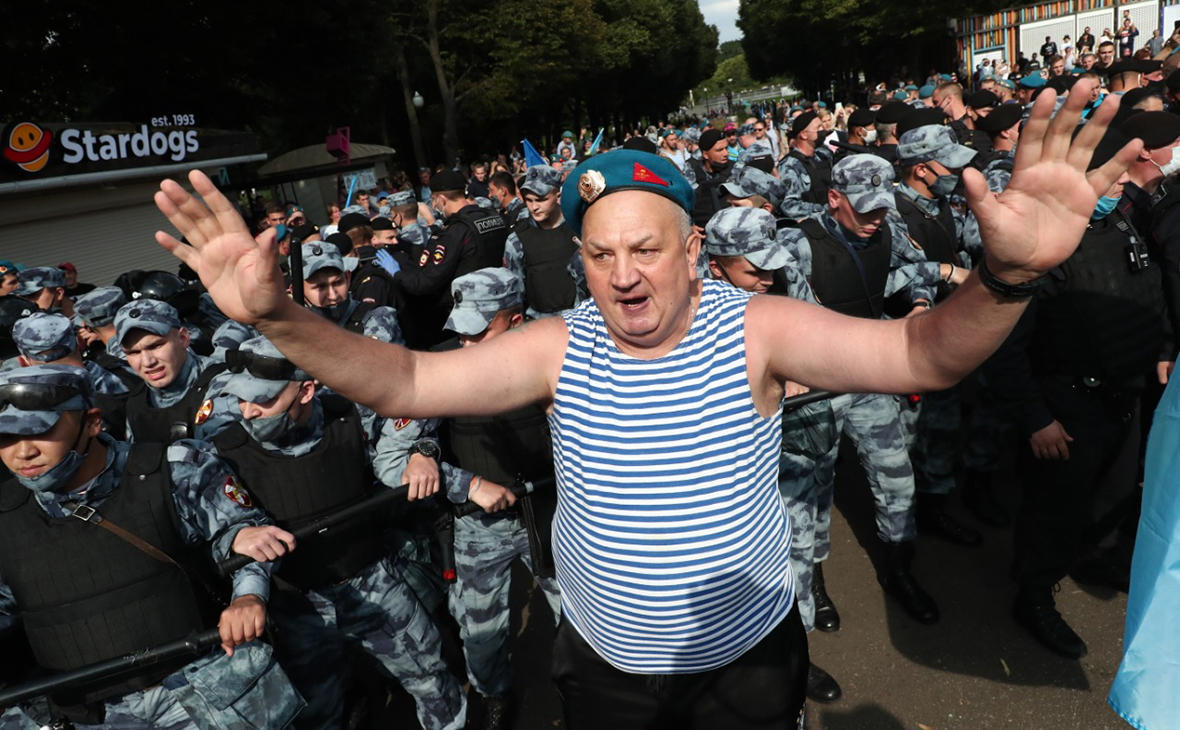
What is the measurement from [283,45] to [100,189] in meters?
6.38

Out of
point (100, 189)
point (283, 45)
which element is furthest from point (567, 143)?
point (100, 189)

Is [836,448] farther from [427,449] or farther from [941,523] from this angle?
[427,449]

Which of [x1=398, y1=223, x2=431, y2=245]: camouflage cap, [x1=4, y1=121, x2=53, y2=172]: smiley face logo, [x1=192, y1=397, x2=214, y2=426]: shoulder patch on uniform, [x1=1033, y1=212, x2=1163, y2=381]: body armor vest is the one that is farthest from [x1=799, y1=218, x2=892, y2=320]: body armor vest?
[x1=4, y1=121, x2=53, y2=172]: smiley face logo

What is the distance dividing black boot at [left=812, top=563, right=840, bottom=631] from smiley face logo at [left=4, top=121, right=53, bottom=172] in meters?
16.7

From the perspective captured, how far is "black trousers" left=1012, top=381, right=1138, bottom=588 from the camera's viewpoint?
141 inches

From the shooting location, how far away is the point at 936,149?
5.83 meters

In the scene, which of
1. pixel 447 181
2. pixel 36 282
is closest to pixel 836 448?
pixel 447 181

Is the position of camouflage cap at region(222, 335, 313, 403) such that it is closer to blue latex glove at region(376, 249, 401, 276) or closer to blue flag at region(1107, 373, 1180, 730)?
blue flag at region(1107, 373, 1180, 730)

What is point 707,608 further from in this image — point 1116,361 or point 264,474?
point 1116,361

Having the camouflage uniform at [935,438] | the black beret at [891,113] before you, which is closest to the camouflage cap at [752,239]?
the camouflage uniform at [935,438]

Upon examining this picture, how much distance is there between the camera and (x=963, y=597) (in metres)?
4.33

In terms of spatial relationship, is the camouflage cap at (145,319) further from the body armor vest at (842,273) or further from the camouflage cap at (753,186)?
the camouflage cap at (753,186)

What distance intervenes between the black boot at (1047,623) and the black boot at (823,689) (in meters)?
1.02

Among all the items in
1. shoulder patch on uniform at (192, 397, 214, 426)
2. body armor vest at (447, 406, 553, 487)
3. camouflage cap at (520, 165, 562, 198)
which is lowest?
body armor vest at (447, 406, 553, 487)
